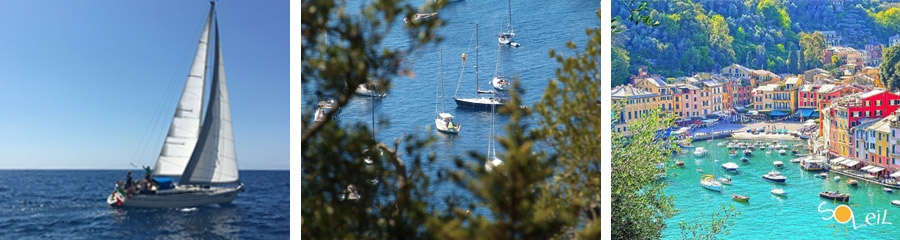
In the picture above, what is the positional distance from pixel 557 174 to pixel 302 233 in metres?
1.13

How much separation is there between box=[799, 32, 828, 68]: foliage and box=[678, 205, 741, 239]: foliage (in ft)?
2.34

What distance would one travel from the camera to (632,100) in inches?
116

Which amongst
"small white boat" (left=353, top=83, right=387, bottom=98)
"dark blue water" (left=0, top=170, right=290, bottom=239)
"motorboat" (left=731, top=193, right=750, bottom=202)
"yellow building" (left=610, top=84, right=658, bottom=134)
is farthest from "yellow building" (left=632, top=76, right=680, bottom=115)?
"dark blue water" (left=0, top=170, right=290, bottom=239)

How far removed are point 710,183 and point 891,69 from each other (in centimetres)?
85

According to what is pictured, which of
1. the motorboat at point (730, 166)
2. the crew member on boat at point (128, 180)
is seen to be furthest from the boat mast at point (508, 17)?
the crew member on boat at point (128, 180)

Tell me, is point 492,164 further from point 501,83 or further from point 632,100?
point 632,100

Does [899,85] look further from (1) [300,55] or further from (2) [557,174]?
(1) [300,55]

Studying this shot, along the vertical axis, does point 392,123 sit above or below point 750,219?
above

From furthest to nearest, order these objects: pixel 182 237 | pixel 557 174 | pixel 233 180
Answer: pixel 233 180
pixel 182 237
pixel 557 174

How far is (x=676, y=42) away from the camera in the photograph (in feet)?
9.38

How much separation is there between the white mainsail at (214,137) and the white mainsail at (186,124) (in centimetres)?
3

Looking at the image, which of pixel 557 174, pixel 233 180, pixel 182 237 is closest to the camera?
pixel 557 174

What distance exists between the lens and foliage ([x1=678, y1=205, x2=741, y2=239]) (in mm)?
2758

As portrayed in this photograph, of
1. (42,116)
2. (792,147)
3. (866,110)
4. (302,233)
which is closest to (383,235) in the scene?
(302,233)
